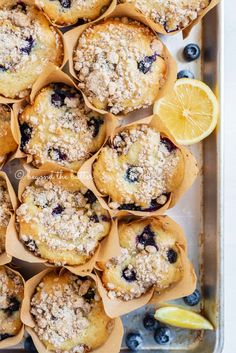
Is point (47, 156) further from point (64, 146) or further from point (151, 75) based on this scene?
point (151, 75)

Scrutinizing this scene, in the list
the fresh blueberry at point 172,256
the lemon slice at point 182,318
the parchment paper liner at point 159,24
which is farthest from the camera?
the lemon slice at point 182,318

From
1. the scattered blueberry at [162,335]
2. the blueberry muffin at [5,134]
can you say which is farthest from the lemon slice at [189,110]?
the scattered blueberry at [162,335]

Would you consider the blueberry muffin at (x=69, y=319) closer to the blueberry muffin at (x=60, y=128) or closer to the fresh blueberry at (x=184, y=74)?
the blueberry muffin at (x=60, y=128)

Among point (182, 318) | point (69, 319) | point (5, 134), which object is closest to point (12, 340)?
point (69, 319)

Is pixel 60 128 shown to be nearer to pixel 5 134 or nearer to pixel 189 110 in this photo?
pixel 5 134

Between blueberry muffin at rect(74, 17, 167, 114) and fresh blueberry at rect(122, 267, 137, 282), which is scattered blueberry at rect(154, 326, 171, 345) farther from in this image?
blueberry muffin at rect(74, 17, 167, 114)
